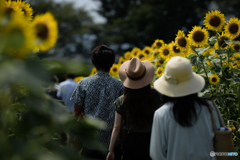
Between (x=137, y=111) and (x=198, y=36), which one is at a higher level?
(x=198, y=36)

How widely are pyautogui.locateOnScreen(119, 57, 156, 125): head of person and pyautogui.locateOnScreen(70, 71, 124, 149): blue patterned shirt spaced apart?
0.94 feet

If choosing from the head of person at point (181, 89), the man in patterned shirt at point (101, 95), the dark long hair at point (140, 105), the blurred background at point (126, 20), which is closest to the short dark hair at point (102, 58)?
the man in patterned shirt at point (101, 95)

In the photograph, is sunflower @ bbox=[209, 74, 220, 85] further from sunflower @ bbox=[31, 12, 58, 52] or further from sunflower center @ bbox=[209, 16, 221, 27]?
sunflower @ bbox=[31, 12, 58, 52]

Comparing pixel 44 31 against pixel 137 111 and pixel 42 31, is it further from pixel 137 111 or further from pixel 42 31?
pixel 137 111

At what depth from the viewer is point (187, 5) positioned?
2377 centimetres

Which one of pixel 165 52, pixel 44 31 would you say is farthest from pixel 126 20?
pixel 44 31

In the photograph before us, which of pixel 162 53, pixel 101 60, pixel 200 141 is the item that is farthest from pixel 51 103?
pixel 162 53

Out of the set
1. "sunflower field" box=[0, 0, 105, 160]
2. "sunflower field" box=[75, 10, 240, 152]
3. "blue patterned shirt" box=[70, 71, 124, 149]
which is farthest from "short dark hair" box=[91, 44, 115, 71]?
"sunflower field" box=[0, 0, 105, 160]

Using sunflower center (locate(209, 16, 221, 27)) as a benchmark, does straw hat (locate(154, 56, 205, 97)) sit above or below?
below

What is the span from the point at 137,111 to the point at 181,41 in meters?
1.51

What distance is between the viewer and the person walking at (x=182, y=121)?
65.0 inches

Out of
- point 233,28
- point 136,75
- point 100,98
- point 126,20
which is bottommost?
point 100,98

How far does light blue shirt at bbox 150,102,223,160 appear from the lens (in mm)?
1649

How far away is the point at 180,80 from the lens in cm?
178
